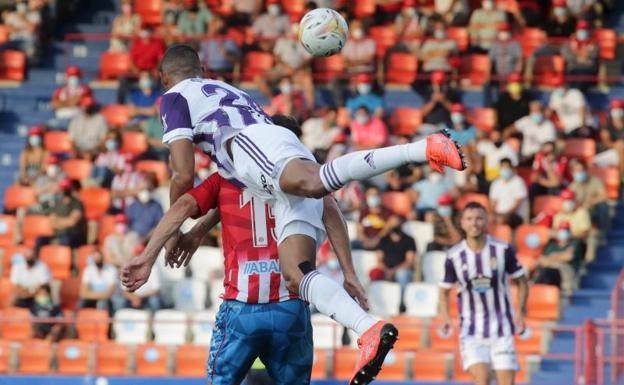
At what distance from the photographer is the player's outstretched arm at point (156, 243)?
31.0 feet

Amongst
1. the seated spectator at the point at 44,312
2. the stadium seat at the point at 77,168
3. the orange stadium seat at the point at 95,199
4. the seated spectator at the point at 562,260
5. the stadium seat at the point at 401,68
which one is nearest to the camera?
the seated spectator at the point at 562,260

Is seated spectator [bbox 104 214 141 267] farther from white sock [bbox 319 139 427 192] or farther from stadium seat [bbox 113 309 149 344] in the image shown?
white sock [bbox 319 139 427 192]

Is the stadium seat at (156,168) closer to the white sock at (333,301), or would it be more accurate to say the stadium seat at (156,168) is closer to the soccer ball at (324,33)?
the soccer ball at (324,33)

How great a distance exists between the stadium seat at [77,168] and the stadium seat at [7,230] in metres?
1.02

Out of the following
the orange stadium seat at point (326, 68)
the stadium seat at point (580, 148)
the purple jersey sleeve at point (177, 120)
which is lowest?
the purple jersey sleeve at point (177, 120)

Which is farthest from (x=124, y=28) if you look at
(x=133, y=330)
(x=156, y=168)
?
(x=133, y=330)

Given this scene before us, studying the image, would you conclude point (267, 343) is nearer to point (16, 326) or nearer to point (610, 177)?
point (16, 326)

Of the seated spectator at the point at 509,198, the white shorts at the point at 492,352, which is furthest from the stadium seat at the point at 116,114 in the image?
the white shorts at the point at 492,352

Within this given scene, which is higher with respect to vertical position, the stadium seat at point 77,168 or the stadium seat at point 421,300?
the stadium seat at point 77,168

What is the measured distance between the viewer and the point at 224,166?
32.0 feet

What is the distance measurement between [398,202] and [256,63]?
4.21 metres

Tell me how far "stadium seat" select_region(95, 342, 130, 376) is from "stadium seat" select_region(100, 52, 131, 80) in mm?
6073

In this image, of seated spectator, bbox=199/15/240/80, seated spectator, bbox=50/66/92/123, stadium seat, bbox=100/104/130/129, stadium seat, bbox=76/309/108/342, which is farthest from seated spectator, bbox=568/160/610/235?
seated spectator, bbox=50/66/92/123

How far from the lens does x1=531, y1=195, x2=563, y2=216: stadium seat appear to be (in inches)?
778
